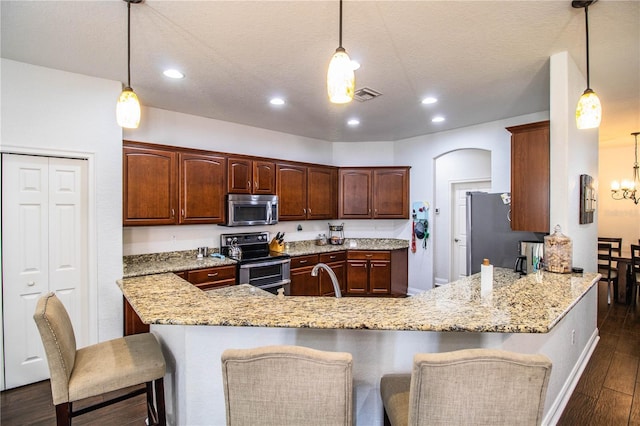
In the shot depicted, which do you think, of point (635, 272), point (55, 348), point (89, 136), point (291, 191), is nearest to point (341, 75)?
point (55, 348)

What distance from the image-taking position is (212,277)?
3623 millimetres

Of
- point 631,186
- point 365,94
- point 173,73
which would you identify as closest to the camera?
point 173,73

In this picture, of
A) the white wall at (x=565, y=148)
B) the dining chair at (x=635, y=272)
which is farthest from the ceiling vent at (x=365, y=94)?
the dining chair at (x=635, y=272)

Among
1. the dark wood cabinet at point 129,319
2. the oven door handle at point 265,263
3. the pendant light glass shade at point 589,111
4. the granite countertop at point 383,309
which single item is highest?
the pendant light glass shade at point 589,111

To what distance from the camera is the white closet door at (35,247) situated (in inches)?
104

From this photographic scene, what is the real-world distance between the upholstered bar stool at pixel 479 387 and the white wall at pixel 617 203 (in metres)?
7.12

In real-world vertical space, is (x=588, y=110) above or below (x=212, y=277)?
above

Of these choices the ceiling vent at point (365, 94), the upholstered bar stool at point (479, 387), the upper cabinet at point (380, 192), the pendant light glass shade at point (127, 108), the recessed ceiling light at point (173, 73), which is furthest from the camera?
the upper cabinet at point (380, 192)

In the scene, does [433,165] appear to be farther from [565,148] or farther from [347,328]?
[347,328]

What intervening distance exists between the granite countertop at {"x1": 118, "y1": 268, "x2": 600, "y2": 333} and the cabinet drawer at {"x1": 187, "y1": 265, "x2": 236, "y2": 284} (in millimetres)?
1354

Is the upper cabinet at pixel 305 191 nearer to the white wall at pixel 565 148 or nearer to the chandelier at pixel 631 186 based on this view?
the white wall at pixel 565 148

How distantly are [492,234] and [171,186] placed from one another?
3832 mm

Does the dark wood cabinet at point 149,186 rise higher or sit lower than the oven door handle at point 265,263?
higher

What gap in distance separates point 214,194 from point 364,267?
8.68ft
